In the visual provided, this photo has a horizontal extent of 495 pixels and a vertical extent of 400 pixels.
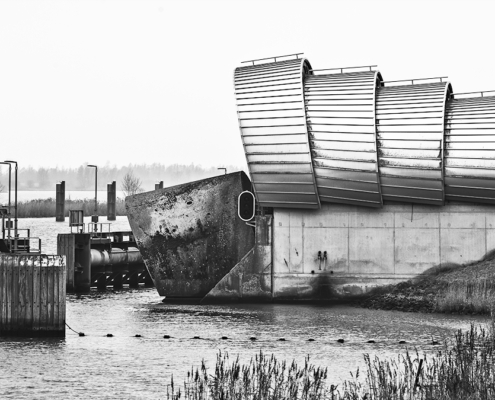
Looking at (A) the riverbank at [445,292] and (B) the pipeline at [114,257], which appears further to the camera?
(B) the pipeline at [114,257]

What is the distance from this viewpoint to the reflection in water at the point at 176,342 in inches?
1011

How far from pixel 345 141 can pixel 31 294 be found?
16093mm

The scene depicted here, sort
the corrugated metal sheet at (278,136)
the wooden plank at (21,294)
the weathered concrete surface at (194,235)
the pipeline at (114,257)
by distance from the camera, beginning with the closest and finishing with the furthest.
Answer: the wooden plank at (21,294)
the corrugated metal sheet at (278,136)
the weathered concrete surface at (194,235)
the pipeline at (114,257)

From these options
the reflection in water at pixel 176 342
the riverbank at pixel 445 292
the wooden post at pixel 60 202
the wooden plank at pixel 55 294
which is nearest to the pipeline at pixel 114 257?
the reflection in water at pixel 176 342

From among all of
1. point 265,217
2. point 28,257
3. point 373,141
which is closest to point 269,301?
point 265,217

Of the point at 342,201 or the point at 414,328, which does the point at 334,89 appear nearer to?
the point at 342,201

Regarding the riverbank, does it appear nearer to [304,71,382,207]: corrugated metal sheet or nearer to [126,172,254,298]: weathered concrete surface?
[304,71,382,207]: corrugated metal sheet

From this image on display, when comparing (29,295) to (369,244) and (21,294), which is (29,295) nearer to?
(21,294)

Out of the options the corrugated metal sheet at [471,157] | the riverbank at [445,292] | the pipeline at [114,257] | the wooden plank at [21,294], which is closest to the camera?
the wooden plank at [21,294]

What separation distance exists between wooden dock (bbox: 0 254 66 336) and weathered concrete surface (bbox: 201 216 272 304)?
44.1 feet

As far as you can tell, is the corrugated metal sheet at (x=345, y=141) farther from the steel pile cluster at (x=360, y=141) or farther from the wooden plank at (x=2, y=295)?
the wooden plank at (x=2, y=295)

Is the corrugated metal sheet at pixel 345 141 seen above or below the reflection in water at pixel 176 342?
above

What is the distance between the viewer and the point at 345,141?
42.6 m

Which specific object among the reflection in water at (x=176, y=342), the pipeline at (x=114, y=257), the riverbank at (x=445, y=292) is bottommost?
the reflection in water at (x=176, y=342)
